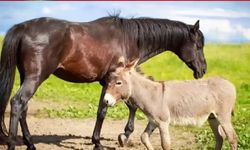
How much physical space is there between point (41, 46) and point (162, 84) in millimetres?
2105

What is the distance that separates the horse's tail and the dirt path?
1235 mm

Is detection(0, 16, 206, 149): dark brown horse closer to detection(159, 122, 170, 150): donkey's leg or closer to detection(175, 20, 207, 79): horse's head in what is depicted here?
detection(175, 20, 207, 79): horse's head

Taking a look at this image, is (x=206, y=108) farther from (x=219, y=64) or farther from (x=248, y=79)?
(x=219, y=64)

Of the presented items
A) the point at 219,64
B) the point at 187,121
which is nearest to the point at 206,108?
the point at 187,121

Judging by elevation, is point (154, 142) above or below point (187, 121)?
below

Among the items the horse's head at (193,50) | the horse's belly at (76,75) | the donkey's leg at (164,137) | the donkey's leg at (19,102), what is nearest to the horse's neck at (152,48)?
the horse's head at (193,50)

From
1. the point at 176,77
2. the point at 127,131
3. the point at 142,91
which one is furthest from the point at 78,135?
the point at 176,77

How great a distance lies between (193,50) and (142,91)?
2374 mm

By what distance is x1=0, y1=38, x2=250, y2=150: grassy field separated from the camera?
1182 cm

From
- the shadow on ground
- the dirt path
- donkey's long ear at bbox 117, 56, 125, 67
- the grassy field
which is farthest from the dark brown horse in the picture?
the grassy field

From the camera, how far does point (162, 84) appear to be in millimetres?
7676

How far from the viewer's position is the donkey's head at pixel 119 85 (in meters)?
7.16

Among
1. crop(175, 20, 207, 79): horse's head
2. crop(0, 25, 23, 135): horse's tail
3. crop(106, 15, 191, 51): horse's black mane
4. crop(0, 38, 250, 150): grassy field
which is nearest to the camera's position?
crop(0, 25, 23, 135): horse's tail

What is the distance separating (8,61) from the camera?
770 cm
